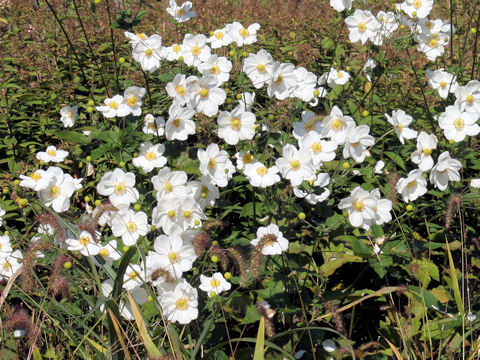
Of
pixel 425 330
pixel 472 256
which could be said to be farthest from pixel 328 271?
pixel 472 256

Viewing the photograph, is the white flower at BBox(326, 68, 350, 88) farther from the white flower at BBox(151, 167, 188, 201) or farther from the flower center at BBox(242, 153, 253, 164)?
the white flower at BBox(151, 167, 188, 201)

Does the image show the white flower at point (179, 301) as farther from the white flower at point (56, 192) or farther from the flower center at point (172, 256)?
the white flower at point (56, 192)

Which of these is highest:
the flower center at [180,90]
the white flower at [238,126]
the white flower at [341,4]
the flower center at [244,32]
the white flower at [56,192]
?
the white flower at [341,4]

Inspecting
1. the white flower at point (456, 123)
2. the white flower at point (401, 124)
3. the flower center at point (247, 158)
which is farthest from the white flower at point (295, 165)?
the white flower at point (456, 123)

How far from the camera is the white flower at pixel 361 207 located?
226cm

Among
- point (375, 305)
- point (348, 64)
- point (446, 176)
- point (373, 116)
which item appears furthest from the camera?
point (348, 64)

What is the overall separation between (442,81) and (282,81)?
41.9 inches

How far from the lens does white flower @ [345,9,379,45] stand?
274cm

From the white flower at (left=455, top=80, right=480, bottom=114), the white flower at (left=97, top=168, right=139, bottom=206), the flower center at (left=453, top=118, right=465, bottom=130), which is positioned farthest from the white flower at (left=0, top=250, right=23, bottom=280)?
the white flower at (left=455, top=80, right=480, bottom=114)

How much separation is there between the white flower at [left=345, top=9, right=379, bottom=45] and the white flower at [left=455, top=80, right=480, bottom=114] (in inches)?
20.4

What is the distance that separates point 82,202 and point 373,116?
1.80m

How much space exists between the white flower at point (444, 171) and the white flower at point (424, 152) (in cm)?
4

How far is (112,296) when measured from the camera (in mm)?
1979

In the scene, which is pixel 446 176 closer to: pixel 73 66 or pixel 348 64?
pixel 348 64
